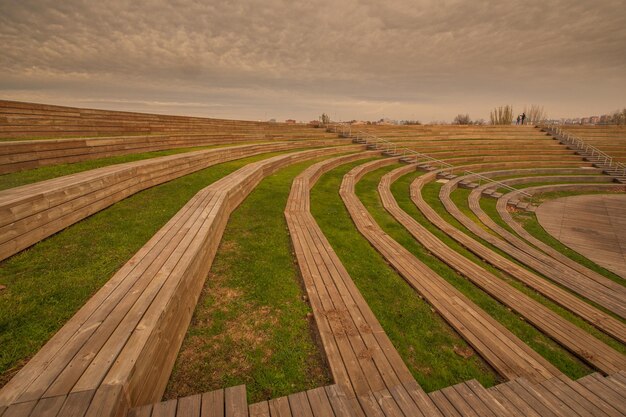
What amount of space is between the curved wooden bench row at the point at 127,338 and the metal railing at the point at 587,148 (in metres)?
29.5

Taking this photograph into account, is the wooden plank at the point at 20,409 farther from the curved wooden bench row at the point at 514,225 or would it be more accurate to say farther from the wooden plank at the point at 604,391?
the curved wooden bench row at the point at 514,225

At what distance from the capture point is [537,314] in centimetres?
475

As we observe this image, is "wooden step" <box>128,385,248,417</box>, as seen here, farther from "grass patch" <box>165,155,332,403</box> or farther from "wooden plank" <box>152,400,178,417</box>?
"grass patch" <box>165,155,332,403</box>

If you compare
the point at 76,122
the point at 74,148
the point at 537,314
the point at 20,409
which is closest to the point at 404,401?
the point at 20,409

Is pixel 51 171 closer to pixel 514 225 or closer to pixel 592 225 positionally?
pixel 514 225

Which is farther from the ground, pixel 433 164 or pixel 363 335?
pixel 433 164

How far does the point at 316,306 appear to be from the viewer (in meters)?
4.05

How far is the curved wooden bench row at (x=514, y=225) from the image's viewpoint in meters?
8.77

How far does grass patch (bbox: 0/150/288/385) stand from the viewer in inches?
109

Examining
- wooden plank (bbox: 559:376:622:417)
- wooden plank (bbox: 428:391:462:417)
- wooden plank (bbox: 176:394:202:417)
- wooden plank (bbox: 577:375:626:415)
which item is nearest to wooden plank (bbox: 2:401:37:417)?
wooden plank (bbox: 176:394:202:417)

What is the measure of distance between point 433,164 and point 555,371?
17358mm

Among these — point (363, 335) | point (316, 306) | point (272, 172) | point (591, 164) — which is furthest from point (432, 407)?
point (591, 164)

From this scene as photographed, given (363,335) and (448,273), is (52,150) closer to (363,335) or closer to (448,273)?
(363,335)

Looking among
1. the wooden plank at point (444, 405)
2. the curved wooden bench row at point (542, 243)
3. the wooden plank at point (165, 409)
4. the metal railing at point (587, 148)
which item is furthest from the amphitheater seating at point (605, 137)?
the wooden plank at point (165, 409)
